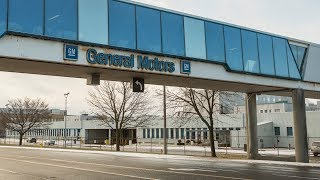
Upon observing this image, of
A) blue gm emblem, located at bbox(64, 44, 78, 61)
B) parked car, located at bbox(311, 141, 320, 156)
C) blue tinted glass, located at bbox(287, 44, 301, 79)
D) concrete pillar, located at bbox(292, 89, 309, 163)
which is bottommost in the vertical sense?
parked car, located at bbox(311, 141, 320, 156)

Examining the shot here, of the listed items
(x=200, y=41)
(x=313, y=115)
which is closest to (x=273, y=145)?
(x=313, y=115)

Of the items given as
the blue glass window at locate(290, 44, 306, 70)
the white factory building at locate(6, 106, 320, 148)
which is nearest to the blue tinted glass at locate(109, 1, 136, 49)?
the blue glass window at locate(290, 44, 306, 70)

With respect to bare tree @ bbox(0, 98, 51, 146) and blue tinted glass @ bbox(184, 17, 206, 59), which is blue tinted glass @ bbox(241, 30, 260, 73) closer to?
blue tinted glass @ bbox(184, 17, 206, 59)

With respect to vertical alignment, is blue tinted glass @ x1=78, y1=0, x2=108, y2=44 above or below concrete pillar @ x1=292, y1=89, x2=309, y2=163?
above

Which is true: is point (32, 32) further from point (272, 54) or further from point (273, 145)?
point (273, 145)

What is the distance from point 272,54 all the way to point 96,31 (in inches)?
565

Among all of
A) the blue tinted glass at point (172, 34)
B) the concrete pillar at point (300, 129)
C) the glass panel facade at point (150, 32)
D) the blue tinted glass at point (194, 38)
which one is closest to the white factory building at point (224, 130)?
the concrete pillar at point (300, 129)

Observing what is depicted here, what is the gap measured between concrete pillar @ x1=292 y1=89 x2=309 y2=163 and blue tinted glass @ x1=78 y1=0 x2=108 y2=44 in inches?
649

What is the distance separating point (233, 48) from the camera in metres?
25.5

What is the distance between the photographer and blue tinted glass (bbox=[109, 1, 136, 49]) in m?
19.3

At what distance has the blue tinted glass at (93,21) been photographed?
59.9 feet

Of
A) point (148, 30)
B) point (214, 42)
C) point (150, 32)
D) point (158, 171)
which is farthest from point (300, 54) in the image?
point (158, 171)

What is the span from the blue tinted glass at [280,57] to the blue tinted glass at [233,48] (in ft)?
12.9

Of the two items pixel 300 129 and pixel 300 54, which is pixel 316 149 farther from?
pixel 300 54
